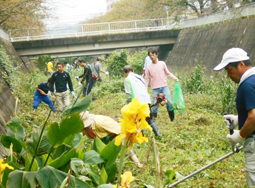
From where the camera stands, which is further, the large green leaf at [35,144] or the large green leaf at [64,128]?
the large green leaf at [35,144]

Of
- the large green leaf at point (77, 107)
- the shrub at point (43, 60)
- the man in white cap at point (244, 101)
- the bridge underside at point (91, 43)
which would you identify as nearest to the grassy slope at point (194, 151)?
the large green leaf at point (77, 107)

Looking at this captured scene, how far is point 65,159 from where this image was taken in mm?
3152

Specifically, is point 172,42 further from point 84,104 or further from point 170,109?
point 84,104

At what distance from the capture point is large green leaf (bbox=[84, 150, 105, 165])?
3668 millimetres

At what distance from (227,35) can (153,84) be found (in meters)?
11.0

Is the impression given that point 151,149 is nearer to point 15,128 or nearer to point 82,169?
point 82,169

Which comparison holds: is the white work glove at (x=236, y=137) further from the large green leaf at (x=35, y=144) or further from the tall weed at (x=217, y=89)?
the tall weed at (x=217, y=89)

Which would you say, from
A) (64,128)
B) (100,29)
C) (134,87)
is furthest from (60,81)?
(100,29)

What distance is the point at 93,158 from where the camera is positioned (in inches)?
147

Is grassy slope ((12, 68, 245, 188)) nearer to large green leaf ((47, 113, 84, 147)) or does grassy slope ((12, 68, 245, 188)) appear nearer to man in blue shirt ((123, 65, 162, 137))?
large green leaf ((47, 113, 84, 147))

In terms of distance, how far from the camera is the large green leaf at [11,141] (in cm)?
329

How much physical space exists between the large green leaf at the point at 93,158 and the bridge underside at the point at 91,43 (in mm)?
21227

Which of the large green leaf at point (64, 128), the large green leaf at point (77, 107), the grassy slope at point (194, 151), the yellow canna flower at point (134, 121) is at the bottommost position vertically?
the grassy slope at point (194, 151)

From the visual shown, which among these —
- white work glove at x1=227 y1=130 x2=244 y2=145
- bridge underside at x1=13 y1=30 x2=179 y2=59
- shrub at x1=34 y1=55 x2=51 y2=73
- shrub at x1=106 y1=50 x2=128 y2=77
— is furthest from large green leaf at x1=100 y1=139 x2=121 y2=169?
shrub at x1=34 y1=55 x2=51 y2=73
